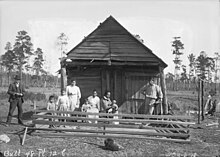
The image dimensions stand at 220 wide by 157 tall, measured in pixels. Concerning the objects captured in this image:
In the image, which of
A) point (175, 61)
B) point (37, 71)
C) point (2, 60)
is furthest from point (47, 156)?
point (37, 71)

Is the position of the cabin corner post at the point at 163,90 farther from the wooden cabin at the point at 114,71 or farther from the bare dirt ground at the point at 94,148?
the bare dirt ground at the point at 94,148

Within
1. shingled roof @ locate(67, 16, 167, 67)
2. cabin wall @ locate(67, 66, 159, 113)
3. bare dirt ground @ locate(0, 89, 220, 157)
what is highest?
shingled roof @ locate(67, 16, 167, 67)

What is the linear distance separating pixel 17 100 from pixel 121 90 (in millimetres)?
4970

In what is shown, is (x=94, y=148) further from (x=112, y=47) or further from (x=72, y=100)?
(x=112, y=47)

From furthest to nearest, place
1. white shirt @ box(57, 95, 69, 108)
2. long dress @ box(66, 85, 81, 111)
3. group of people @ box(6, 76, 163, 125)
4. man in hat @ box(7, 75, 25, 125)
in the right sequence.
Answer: long dress @ box(66, 85, 81, 111) < man in hat @ box(7, 75, 25, 125) < group of people @ box(6, 76, 163, 125) < white shirt @ box(57, 95, 69, 108)

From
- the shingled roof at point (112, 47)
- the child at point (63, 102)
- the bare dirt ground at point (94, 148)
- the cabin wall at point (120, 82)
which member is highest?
the shingled roof at point (112, 47)

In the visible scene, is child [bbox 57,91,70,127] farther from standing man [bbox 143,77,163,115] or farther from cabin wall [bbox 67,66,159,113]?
standing man [bbox 143,77,163,115]

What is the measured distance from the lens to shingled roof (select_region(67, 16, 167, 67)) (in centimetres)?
1273

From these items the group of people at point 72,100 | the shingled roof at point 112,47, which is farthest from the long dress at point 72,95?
the shingled roof at point 112,47

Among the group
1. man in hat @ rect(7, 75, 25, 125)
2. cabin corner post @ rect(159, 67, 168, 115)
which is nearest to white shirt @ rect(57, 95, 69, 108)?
man in hat @ rect(7, 75, 25, 125)

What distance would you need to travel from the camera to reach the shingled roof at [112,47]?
12.7m

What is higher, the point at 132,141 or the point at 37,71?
the point at 37,71

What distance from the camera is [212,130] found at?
11484 millimetres

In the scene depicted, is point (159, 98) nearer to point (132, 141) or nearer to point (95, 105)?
point (95, 105)
